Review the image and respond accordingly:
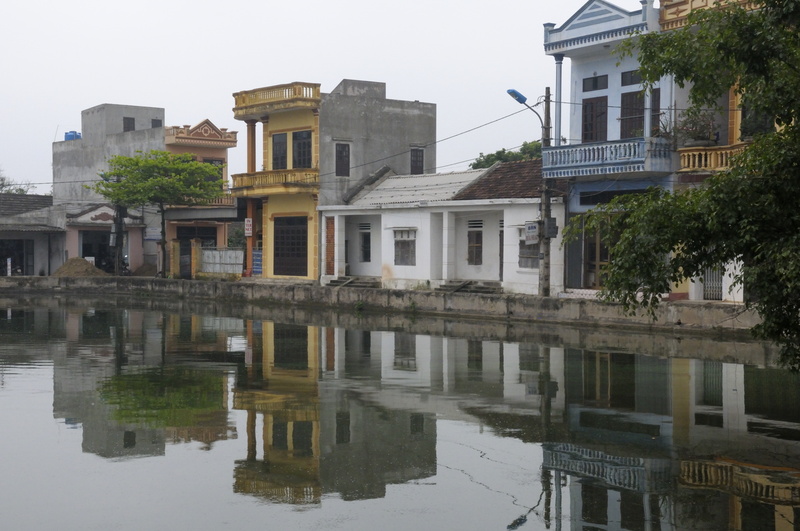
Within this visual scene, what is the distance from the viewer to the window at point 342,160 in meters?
40.3

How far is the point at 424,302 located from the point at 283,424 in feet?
61.7

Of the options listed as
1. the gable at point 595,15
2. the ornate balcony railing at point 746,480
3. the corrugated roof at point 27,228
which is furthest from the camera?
the corrugated roof at point 27,228

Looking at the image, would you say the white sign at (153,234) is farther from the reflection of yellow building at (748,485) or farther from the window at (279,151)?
the reflection of yellow building at (748,485)

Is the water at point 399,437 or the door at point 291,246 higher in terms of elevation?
the door at point 291,246

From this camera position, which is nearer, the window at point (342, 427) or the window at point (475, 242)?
the window at point (342, 427)

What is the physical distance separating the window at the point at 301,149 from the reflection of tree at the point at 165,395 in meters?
22.5

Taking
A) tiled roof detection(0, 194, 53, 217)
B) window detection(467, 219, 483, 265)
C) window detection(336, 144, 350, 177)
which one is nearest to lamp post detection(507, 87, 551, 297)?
window detection(467, 219, 483, 265)

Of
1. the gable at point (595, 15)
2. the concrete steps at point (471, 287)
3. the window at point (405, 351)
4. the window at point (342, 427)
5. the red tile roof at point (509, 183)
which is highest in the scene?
the gable at point (595, 15)

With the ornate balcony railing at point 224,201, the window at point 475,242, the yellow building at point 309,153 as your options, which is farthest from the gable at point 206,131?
the window at point 475,242

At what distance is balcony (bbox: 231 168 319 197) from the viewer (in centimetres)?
3966

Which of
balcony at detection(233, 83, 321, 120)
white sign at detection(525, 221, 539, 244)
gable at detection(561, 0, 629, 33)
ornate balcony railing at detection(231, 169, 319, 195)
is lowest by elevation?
white sign at detection(525, 221, 539, 244)

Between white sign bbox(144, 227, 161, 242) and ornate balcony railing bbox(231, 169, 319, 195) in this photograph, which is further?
white sign bbox(144, 227, 161, 242)

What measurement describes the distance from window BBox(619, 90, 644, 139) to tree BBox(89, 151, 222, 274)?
2234 cm

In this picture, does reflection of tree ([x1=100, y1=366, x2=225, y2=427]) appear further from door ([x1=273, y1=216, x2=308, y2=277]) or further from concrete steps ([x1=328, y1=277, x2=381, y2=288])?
door ([x1=273, y1=216, x2=308, y2=277])
